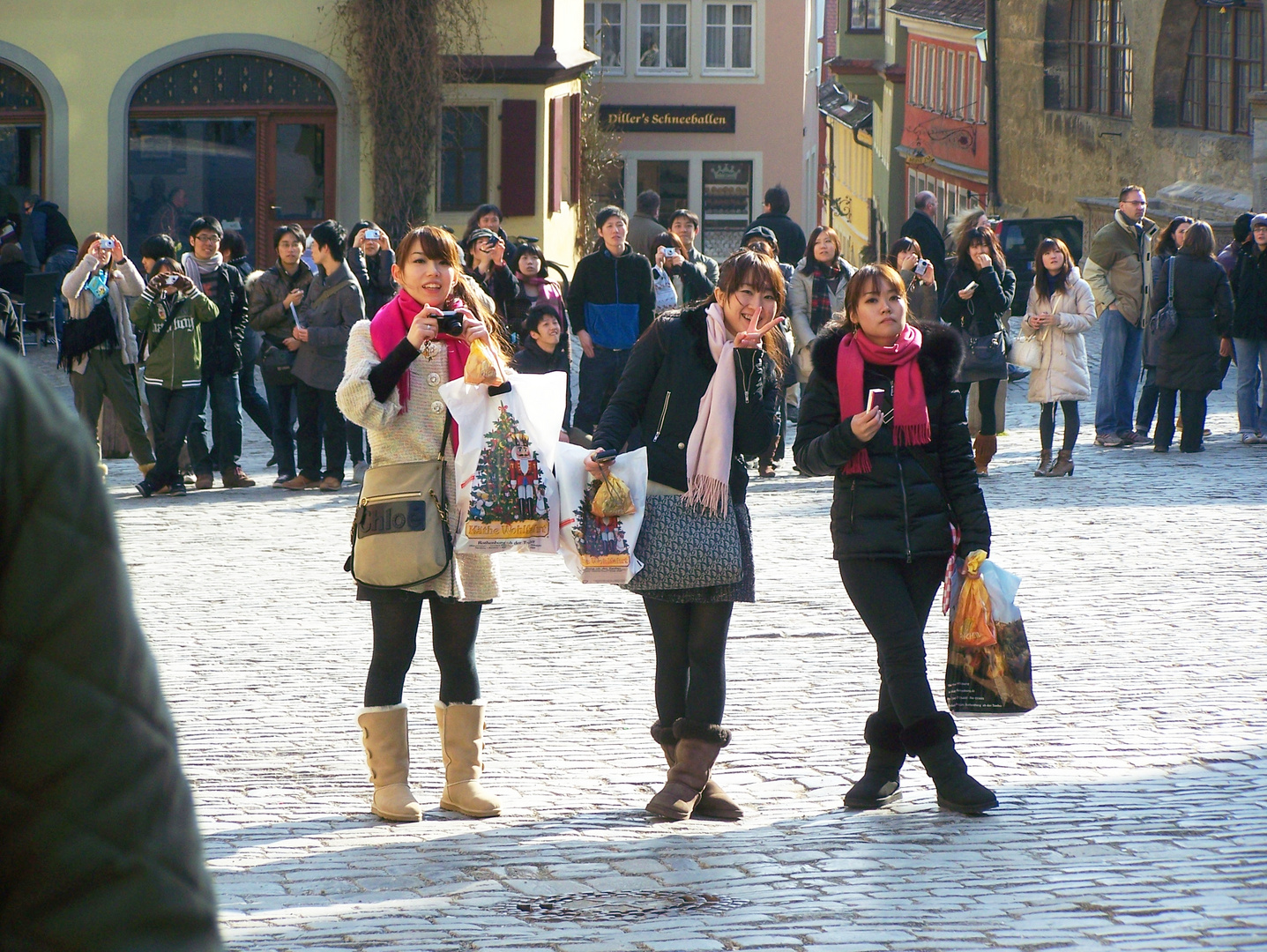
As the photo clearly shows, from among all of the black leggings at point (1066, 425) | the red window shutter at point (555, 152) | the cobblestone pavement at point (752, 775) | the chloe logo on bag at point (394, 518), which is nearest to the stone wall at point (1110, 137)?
the red window shutter at point (555, 152)

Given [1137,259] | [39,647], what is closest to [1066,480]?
[1137,259]

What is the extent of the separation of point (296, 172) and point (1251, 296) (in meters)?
14.1

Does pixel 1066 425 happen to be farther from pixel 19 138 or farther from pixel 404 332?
pixel 19 138

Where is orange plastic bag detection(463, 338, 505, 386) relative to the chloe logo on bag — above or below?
above

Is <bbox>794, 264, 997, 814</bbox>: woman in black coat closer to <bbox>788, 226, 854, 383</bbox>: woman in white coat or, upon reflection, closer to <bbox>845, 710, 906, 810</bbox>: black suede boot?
<bbox>845, 710, 906, 810</bbox>: black suede boot

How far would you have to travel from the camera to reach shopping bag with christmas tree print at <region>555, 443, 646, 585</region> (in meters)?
5.93

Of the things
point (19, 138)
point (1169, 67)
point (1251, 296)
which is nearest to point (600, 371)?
point (1251, 296)

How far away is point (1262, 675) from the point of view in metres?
7.92

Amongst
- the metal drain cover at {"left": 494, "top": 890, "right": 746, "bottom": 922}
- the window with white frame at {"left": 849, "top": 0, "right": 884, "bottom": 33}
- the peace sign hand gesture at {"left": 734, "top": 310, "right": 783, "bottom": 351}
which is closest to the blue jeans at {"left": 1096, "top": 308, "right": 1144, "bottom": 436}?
the peace sign hand gesture at {"left": 734, "top": 310, "right": 783, "bottom": 351}

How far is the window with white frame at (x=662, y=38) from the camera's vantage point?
4988 cm

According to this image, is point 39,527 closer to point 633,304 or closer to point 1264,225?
point 633,304

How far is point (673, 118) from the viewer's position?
49500 millimetres

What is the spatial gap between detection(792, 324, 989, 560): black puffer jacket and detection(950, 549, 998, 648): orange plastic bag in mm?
63

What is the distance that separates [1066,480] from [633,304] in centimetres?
347
